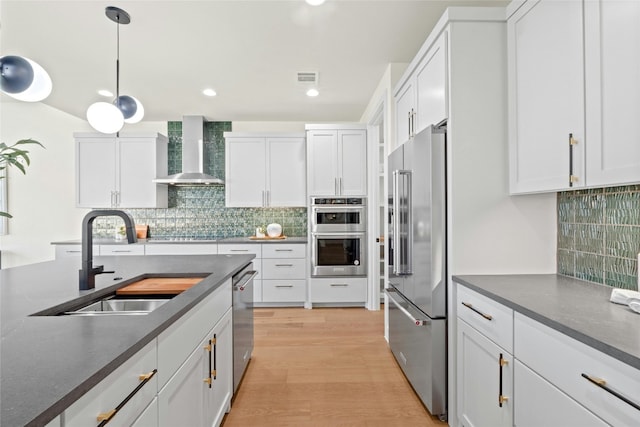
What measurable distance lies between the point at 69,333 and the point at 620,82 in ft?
6.75

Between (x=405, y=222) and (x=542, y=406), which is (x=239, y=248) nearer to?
(x=405, y=222)

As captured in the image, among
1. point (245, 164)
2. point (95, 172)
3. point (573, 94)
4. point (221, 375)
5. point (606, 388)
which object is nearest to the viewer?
point (606, 388)

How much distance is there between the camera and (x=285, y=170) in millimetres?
4480

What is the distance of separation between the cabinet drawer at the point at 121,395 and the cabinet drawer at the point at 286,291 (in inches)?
128

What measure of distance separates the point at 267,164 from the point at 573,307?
3.83 meters

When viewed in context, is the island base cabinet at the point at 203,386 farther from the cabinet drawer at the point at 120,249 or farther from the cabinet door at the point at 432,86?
the cabinet drawer at the point at 120,249

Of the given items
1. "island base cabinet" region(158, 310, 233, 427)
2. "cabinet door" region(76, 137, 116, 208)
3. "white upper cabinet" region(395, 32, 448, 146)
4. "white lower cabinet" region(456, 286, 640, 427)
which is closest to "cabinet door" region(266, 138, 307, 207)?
"white upper cabinet" region(395, 32, 448, 146)

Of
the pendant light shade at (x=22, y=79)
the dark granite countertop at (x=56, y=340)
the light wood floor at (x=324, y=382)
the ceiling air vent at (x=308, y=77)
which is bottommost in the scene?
the light wood floor at (x=324, y=382)

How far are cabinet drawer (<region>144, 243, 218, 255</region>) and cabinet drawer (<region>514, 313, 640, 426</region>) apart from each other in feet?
12.2

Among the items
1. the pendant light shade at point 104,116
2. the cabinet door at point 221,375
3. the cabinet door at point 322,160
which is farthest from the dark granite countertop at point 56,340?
the cabinet door at point 322,160

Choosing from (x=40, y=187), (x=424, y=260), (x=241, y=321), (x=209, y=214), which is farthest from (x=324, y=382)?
(x=40, y=187)

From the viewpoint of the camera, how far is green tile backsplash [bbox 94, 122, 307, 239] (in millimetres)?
4809

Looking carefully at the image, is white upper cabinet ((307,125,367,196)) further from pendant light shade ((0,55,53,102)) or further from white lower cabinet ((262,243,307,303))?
pendant light shade ((0,55,53,102))

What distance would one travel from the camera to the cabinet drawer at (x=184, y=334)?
1089 mm
